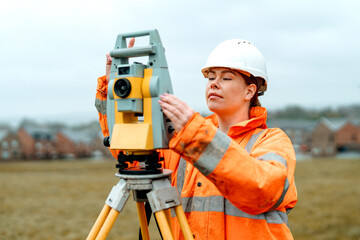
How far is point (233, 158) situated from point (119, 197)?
2.33 feet

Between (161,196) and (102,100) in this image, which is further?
(102,100)

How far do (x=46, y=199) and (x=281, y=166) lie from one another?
42.7ft

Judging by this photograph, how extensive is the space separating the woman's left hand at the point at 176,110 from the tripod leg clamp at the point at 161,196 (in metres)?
0.40

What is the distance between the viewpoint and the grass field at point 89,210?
833cm

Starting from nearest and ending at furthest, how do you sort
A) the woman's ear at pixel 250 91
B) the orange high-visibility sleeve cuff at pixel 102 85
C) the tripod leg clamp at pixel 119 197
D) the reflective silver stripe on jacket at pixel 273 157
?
the reflective silver stripe on jacket at pixel 273 157, the tripod leg clamp at pixel 119 197, the woman's ear at pixel 250 91, the orange high-visibility sleeve cuff at pixel 102 85

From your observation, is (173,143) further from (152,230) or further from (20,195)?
(20,195)

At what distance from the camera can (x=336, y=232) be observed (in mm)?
8273

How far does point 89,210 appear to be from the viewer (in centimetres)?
1123

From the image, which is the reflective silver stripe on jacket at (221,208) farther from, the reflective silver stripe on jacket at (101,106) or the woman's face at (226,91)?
the reflective silver stripe on jacket at (101,106)

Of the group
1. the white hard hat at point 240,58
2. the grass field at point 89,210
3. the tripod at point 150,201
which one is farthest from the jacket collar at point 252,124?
the grass field at point 89,210

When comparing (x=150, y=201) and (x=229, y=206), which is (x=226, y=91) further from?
(x=150, y=201)

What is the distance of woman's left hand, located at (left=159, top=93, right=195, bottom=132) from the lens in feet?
5.57

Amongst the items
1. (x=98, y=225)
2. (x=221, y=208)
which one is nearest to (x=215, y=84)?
(x=221, y=208)

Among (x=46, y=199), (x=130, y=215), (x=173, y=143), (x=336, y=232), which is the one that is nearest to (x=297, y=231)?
(x=336, y=232)
